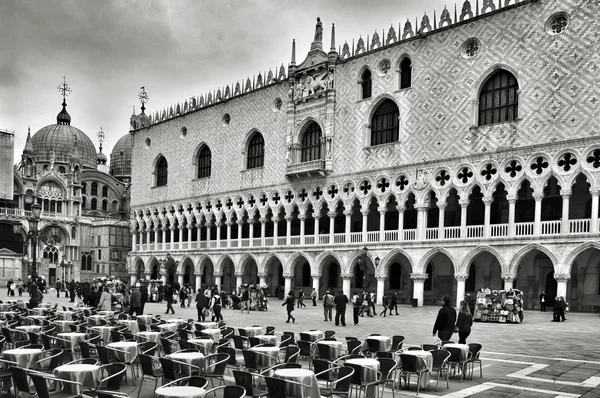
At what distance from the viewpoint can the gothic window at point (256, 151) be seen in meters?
45.0

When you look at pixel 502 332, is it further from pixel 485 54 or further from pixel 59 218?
pixel 59 218

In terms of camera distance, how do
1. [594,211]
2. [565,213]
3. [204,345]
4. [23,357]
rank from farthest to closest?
[565,213], [594,211], [204,345], [23,357]

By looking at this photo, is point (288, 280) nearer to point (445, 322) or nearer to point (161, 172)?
point (161, 172)

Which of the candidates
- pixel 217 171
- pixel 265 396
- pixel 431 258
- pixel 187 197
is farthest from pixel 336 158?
pixel 265 396

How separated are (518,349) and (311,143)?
1067 inches

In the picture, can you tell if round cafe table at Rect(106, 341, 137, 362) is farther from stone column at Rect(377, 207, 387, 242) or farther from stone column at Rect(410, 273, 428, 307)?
stone column at Rect(377, 207, 387, 242)

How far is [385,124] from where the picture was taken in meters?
36.4

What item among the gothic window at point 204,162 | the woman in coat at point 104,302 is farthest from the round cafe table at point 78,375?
the gothic window at point 204,162

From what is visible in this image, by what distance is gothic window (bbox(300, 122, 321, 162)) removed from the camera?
133 ft

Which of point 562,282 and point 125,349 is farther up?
point 125,349

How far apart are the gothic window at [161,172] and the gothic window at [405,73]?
88.8ft

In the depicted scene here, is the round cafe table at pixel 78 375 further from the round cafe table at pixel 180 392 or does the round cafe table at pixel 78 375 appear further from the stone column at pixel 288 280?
the stone column at pixel 288 280

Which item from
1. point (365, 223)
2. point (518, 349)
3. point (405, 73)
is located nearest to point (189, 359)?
point (518, 349)

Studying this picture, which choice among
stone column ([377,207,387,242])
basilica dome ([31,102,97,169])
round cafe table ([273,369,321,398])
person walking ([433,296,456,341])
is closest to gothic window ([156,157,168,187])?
basilica dome ([31,102,97,169])
